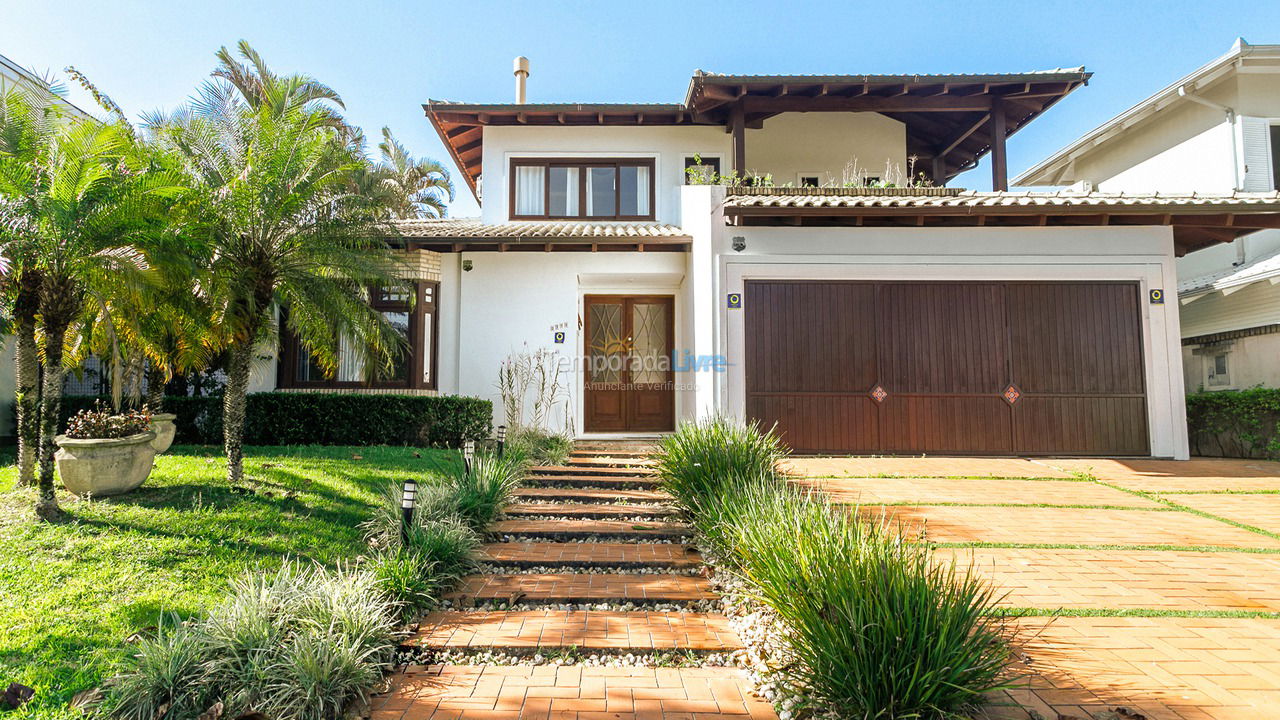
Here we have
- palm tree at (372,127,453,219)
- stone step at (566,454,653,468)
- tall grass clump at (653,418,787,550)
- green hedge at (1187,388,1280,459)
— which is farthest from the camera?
palm tree at (372,127,453,219)

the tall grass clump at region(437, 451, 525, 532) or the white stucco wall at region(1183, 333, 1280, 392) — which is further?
the white stucco wall at region(1183, 333, 1280, 392)

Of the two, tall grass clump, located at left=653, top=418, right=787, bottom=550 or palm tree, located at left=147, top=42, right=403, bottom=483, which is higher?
palm tree, located at left=147, top=42, right=403, bottom=483

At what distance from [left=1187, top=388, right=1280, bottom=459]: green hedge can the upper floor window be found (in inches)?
400

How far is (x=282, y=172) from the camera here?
6730mm

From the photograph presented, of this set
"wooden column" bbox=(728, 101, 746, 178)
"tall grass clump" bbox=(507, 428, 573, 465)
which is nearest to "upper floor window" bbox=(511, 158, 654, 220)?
"wooden column" bbox=(728, 101, 746, 178)

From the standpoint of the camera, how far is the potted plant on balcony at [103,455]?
5.76 m

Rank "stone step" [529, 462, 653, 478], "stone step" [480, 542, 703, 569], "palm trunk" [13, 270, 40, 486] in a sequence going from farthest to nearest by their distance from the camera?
1. "stone step" [529, 462, 653, 478]
2. "palm trunk" [13, 270, 40, 486]
3. "stone step" [480, 542, 703, 569]

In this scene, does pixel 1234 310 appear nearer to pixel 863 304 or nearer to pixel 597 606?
pixel 863 304

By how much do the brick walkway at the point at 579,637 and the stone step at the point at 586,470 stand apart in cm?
175

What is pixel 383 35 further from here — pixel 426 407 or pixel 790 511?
pixel 790 511

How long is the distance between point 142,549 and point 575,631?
364 cm

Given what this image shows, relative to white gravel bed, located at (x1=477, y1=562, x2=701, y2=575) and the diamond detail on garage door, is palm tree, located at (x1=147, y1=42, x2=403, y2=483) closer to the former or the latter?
white gravel bed, located at (x1=477, y1=562, x2=701, y2=575)

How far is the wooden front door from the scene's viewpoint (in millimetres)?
11211

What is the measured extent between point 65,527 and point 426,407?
16.5 feet
